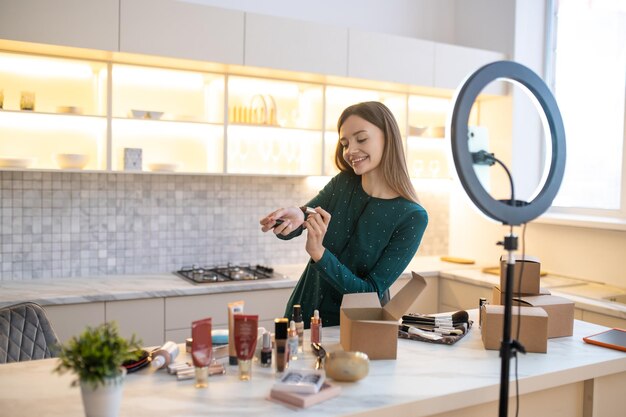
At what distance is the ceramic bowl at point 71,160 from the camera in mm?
3176

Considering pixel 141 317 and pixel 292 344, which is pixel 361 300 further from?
pixel 141 317

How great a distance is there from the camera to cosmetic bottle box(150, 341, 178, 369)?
162 centimetres

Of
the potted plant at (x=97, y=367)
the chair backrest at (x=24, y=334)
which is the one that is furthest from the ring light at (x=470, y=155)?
the chair backrest at (x=24, y=334)

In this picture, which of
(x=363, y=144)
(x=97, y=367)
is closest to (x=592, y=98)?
(x=363, y=144)

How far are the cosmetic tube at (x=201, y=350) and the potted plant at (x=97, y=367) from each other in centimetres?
27

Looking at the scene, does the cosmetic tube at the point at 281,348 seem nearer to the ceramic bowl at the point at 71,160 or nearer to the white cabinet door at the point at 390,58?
the ceramic bowl at the point at 71,160

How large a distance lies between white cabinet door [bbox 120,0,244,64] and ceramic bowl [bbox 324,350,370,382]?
7.24 feet

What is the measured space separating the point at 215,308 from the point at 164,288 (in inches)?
12.1

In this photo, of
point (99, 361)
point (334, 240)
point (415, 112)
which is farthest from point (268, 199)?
point (99, 361)

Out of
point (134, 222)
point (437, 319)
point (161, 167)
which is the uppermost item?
point (161, 167)

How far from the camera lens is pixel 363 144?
2.10 meters

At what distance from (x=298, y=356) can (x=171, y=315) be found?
1.60m

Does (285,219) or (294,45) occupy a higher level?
(294,45)

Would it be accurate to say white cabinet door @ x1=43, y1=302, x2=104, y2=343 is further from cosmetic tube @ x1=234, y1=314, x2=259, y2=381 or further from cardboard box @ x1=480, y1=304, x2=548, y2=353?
cardboard box @ x1=480, y1=304, x2=548, y2=353
